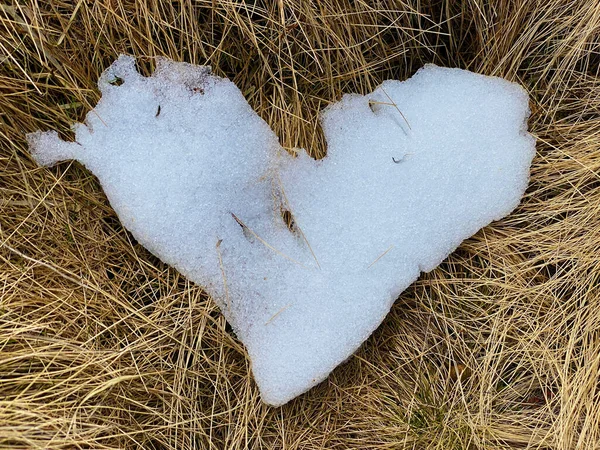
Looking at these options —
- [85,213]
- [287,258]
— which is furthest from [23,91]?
[287,258]

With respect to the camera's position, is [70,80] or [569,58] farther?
[569,58]

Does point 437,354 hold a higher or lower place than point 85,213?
lower

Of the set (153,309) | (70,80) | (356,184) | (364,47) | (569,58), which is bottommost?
(153,309)

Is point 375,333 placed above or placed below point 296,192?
below

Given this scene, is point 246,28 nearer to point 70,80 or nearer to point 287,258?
point 70,80
